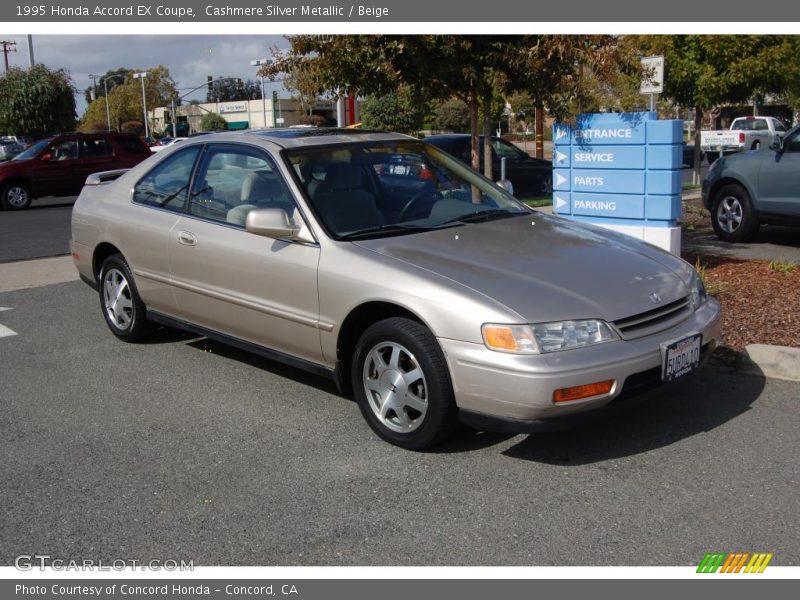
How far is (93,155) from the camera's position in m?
21.5

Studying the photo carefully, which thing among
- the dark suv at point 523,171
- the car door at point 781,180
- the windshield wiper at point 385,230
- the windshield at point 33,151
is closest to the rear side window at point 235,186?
the windshield wiper at point 385,230

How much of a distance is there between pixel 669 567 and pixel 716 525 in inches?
16.8

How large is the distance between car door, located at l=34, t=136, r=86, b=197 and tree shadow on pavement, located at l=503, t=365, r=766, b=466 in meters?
18.6

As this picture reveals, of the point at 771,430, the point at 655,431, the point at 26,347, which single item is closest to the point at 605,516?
the point at 655,431

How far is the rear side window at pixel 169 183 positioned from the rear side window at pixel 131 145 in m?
16.4

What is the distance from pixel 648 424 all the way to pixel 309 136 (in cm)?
278

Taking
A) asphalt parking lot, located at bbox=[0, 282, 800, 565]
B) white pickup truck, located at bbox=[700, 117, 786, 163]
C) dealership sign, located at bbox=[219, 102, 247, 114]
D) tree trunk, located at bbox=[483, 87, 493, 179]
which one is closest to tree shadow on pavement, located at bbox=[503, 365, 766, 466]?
asphalt parking lot, located at bbox=[0, 282, 800, 565]

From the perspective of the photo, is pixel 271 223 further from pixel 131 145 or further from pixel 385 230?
pixel 131 145

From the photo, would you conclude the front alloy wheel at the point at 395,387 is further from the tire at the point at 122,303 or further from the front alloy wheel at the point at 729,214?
the front alloy wheel at the point at 729,214

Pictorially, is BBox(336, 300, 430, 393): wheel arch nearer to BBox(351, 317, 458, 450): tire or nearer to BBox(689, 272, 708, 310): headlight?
BBox(351, 317, 458, 450): tire

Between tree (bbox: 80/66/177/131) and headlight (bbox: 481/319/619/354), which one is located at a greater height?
tree (bbox: 80/66/177/131)

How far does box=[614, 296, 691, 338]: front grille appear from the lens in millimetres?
4270

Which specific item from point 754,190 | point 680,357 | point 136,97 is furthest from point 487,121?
point 136,97

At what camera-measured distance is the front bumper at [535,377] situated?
13.1ft
